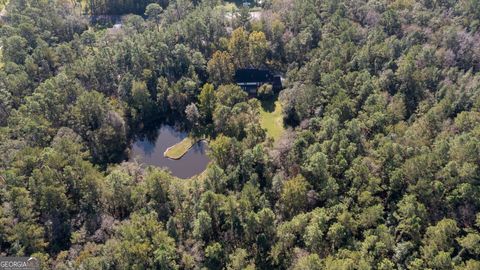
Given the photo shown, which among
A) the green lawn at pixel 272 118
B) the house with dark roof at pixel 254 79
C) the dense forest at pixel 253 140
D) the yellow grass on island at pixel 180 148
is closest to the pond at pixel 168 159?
the yellow grass on island at pixel 180 148

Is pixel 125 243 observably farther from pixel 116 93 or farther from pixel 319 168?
pixel 116 93

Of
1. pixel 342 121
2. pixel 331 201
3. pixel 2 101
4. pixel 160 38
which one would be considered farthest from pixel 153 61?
pixel 331 201

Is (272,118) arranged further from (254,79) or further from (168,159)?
(168,159)

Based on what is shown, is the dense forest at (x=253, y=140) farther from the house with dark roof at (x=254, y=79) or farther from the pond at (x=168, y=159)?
the house with dark roof at (x=254, y=79)

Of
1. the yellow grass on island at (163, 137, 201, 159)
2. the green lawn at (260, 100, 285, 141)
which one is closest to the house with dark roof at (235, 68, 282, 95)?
the green lawn at (260, 100, 285, 141)

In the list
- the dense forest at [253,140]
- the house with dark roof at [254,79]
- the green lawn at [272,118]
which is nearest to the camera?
the dense forest at [253,140]

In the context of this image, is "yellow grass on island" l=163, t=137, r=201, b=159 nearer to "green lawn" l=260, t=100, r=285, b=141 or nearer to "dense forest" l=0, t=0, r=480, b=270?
"dense forest" l=0, t=0, r=480, b=270
